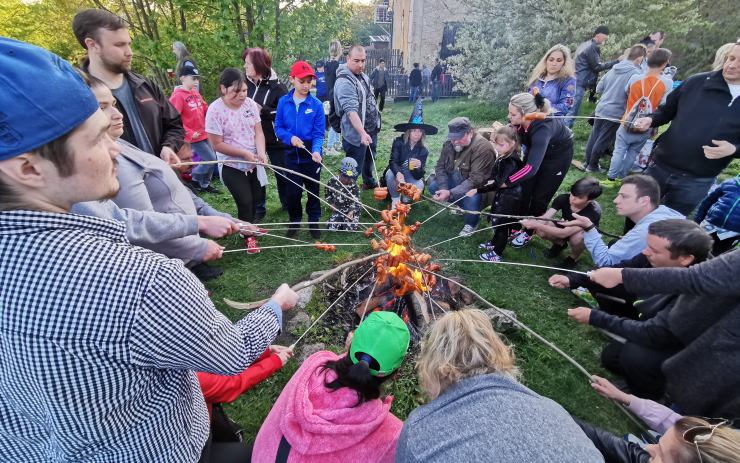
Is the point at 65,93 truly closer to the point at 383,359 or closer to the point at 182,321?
the point at 182,321

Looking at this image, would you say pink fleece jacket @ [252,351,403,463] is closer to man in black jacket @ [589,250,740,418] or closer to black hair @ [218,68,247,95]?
man in black jacket @ [589,250,740,418]

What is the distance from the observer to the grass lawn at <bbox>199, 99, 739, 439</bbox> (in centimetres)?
278

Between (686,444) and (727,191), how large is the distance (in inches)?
114

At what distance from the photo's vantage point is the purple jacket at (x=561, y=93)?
5.63 meters

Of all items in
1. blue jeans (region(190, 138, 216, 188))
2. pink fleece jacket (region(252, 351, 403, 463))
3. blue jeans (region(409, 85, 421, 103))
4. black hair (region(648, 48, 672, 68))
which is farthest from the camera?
blue jeans (region(409, 85, 421, 103))

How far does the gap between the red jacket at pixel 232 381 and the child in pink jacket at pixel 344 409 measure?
50 cm

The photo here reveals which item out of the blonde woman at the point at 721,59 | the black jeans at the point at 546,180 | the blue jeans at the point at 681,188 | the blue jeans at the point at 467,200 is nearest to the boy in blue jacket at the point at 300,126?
the blue jeans at the point at 467,200

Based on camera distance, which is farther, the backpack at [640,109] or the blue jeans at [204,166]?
the backpack at [640,109]

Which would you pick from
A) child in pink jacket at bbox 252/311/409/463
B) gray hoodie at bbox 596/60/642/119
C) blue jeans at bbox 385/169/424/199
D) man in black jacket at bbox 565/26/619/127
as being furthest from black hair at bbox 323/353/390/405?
man in black jacket at bbox 565/26/619/127

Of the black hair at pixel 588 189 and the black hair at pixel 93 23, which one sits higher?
the black hair at pixel 93 23

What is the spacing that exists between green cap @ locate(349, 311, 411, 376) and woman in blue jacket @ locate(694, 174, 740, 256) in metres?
3.18

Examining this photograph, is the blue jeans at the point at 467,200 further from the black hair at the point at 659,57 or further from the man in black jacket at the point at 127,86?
the black hair at the point at 659,57

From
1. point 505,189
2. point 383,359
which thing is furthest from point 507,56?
point 383,359

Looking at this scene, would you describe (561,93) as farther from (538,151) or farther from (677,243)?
(677,243)
